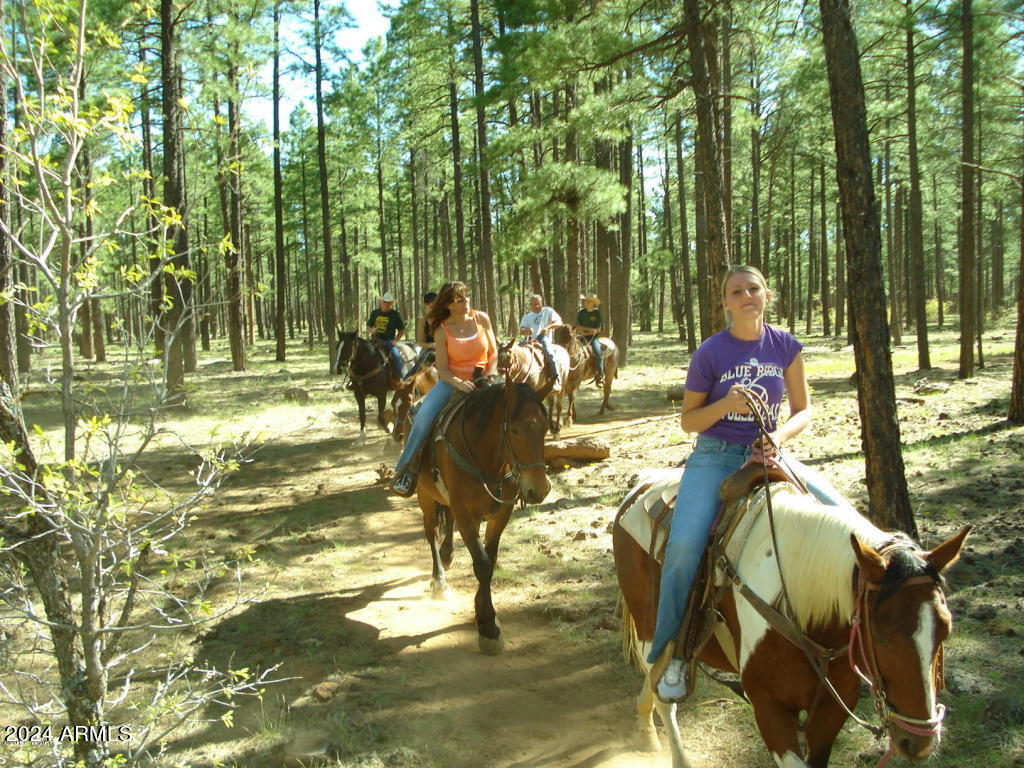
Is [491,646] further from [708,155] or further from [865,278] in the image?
→ [708,155]

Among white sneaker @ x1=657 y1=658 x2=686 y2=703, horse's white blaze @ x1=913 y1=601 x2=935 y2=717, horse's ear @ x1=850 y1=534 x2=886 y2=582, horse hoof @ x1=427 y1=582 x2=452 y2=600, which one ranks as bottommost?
horse hoof @ x1=427 y1=582 x2=452 y2=600

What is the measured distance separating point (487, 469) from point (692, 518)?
2.92 meters

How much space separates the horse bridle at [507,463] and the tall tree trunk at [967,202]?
12966 millimetres

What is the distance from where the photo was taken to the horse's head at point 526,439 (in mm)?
5535

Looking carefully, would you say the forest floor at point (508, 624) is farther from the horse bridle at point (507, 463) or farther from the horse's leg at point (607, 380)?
the horse's leg at point (607, 380)

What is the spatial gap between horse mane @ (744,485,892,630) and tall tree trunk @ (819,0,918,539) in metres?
3.37

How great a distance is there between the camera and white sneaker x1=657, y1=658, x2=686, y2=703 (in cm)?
346

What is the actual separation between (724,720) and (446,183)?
3549 centimetres

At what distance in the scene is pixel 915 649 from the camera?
7.93 ft

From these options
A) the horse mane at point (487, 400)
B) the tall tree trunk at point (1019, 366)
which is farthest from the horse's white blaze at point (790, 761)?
the tall tree trunk at point (1019, 366)

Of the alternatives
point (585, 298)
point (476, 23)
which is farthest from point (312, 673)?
point (476, 23)

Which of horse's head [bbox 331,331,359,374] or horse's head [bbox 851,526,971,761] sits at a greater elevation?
horse's head [bbox 331,331,359,374]

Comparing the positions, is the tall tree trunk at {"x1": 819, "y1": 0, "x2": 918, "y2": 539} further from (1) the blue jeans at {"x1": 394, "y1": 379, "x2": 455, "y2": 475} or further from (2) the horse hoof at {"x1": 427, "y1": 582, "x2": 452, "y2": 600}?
(2) the horse hoof at {"x1": 427, "y1": 582, "x2": 452, "y2": 600}

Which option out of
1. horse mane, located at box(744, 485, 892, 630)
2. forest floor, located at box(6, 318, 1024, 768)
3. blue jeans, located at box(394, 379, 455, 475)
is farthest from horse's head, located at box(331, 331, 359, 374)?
horse mane, located at box(744, 485, 892, 630)
